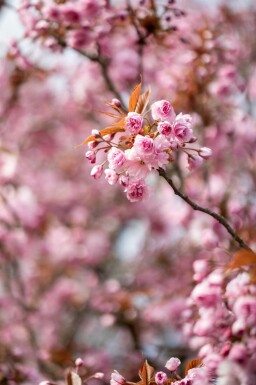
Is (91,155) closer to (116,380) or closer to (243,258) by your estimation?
(243,258)

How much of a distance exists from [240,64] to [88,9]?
6.01 ft

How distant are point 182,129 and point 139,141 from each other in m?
0.16

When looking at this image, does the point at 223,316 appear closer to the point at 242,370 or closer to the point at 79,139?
the point at 242,370

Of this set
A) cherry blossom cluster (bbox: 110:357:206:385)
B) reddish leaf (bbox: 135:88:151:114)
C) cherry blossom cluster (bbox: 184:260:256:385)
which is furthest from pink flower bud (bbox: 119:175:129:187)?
cherry blossom cluster (bbox: 110:357:206:385)

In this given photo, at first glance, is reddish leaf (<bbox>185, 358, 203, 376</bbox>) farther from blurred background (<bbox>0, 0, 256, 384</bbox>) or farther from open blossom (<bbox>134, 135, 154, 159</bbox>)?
open blossom (<bbox>134, 135, 154, 159</bbox>)

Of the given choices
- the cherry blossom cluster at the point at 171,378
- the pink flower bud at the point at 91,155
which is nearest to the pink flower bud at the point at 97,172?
the pink flower bud at the point at 91,155

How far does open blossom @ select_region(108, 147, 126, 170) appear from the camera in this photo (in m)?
1.65

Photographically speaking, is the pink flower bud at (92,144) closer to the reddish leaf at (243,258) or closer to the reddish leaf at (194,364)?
the reddish leaf at (243,258)

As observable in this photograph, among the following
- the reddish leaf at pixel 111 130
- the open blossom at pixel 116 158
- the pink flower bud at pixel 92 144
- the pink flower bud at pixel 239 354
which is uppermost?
the reddish leaf at pixel 111 130

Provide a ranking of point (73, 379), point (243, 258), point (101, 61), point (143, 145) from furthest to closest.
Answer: point (101, 61)
point (73, 379)
point (143, 145)
point (243, 258)

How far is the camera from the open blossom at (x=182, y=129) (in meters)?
1.66

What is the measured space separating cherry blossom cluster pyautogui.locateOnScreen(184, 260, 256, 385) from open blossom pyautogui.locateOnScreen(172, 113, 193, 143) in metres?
0.47

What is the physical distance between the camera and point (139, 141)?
1.59m

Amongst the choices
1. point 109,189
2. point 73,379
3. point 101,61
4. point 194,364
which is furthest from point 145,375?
point 109,189
